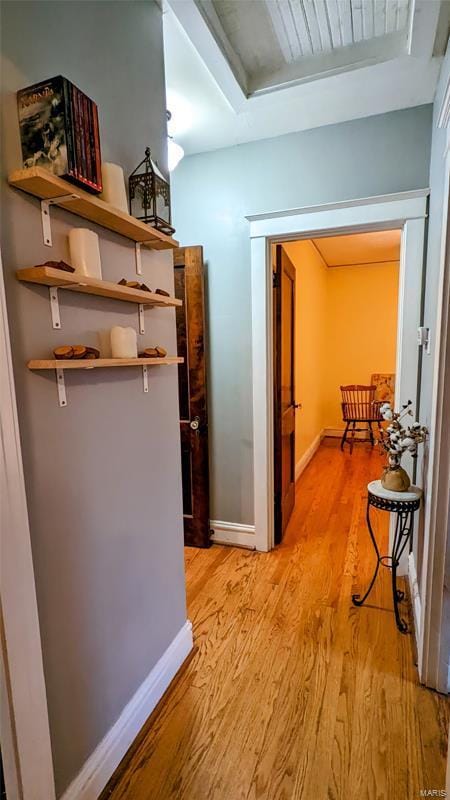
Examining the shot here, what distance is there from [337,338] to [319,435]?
1549 millimetres

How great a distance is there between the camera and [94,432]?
47.6 inches

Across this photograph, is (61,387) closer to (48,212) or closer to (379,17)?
(48,212)

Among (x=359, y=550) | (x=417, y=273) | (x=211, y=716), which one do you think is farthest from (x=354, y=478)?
(x=211, y=716)

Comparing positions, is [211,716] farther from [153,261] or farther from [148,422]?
[153,261]

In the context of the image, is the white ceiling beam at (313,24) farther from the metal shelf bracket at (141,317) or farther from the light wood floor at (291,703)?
the light wood floor at (291,703)

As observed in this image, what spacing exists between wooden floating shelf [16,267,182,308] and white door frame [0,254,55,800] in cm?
8

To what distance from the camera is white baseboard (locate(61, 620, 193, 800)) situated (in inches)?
46.5

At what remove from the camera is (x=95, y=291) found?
1140 mm

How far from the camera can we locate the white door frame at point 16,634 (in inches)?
34.9

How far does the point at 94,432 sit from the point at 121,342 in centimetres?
30

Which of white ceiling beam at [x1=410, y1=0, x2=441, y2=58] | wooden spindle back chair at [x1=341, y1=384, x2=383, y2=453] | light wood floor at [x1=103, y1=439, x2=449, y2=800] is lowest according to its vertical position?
light wood floor at [x1=103, y1=439, x2=449, y2=800]

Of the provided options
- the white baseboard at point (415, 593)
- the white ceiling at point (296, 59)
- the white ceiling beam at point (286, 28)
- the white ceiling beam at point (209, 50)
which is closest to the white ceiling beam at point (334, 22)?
the white ceiling at point (296, 59)

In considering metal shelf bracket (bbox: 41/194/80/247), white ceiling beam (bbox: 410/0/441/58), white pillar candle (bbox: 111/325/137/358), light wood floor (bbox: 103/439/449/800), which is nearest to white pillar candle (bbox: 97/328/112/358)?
white pillar candle (bbox: 111/325/137/358)

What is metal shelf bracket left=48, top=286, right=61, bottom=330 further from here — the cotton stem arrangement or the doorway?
the doorway
